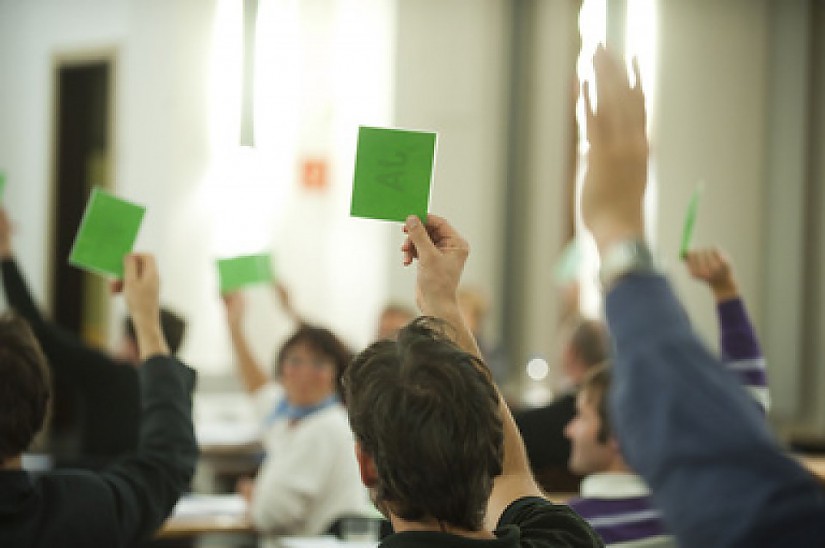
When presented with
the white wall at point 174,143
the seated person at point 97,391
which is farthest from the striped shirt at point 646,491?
the white wall at point 174,143

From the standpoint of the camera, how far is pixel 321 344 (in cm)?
412

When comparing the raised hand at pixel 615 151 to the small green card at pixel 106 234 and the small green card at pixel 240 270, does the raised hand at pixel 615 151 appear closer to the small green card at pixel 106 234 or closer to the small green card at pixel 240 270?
the small green card at pixel 106 234

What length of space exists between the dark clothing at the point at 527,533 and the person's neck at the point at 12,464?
740 mm

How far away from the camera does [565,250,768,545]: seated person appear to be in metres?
2.40

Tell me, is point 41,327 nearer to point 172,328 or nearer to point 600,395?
point 172,328

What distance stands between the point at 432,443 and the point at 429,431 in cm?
1

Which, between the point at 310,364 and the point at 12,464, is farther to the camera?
the point at 310,364

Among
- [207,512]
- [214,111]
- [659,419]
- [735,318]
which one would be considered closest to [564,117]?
[214,111]

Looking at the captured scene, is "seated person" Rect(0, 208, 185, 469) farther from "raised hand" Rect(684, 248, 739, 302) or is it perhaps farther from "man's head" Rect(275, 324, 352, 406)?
"raised hand" Rect(684, 248, 739, 302)

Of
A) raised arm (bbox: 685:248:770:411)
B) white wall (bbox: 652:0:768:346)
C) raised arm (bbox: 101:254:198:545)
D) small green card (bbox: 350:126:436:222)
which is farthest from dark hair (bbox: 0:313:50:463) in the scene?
white wall (bbox: 652:0:768:346)

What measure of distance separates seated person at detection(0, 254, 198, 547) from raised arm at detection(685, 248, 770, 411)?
109cm

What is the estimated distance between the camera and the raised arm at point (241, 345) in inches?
162

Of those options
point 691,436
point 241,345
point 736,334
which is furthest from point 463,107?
point 691,436

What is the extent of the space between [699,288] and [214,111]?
3.36m
